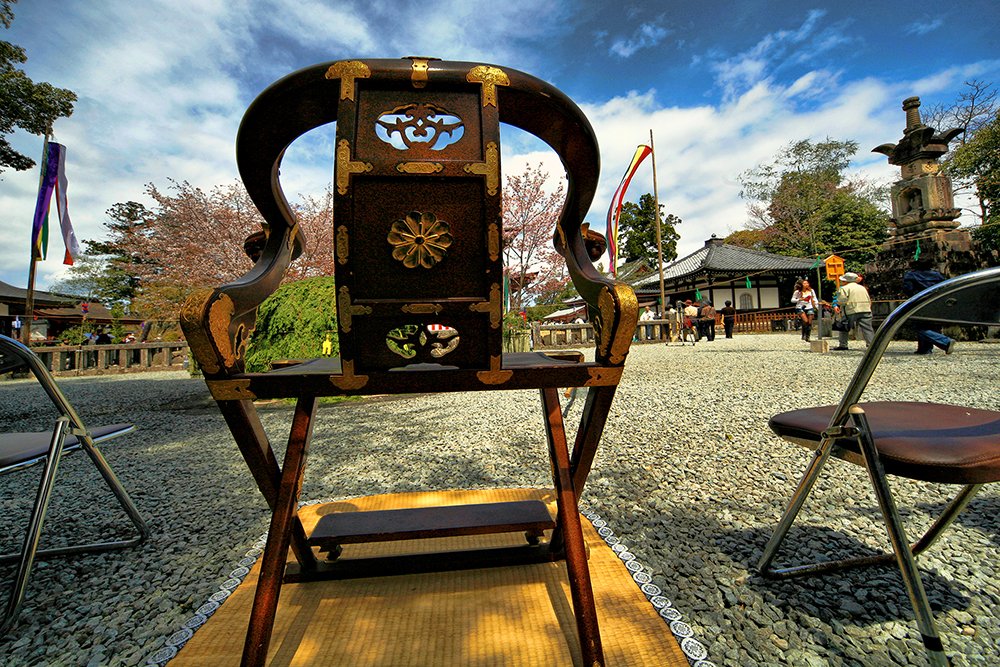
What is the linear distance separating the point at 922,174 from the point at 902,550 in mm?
15604

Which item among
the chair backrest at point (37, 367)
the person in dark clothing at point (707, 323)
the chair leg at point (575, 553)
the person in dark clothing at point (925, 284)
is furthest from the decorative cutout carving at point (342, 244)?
the person in dark clothing at point (707, 323)

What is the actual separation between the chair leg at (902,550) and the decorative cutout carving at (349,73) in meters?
1.44

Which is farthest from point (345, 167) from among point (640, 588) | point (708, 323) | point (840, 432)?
point (708, 323)

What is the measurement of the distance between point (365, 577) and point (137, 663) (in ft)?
2.06

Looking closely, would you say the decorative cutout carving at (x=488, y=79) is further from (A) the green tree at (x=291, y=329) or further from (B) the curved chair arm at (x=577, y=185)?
(A) the green tree at (x=291, y=329)

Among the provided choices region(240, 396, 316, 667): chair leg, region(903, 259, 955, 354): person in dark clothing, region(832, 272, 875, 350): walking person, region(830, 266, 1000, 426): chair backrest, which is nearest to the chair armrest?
region(240, 396, 316, 667): chair leg

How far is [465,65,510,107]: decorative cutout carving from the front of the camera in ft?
3.42

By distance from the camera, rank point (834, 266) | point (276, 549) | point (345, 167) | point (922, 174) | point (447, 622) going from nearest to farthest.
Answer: point (345, 167)
point (276, 549)
point (447, 622)
point (922, 174)
point (834, 266)

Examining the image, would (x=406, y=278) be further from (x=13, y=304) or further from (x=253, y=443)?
(x=13, y=304)

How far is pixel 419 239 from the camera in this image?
3.35 feet

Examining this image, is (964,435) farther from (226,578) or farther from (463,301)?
(226,578)

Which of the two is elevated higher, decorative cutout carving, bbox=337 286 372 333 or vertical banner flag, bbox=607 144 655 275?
vertical banner flag, bbox=607 144 655 275

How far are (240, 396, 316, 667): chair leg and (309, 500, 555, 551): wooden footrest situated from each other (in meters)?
0.35

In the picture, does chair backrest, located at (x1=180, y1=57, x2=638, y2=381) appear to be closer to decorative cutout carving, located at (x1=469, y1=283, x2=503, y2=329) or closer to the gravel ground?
decorative cutout carving, located at (x1=469, y1=283, x2=503, y2=329)
